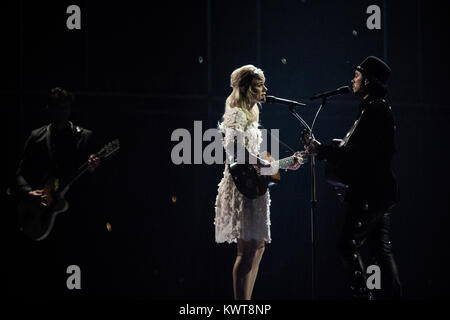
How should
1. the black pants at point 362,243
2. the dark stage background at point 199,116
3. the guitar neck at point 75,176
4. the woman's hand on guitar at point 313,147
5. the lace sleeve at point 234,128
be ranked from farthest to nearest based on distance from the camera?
the dark stage background at point 199,116 → the guitar neck at point 75,176 → the woman's hand on guitar at point 313,147 → the lace sleeve at point 234,128 → the black pants at point 362,243

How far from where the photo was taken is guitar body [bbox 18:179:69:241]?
13.9 feet

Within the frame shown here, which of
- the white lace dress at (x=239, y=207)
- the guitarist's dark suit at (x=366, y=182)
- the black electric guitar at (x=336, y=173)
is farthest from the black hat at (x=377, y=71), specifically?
the white lace dress at (x=239, y=207)

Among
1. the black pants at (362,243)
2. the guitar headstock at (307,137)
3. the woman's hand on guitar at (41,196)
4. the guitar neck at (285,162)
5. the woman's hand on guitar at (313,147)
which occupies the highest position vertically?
the guitar headstock at (307,137)

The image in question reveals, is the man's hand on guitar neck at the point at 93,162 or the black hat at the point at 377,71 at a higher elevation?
the black hat at the point at 377,71

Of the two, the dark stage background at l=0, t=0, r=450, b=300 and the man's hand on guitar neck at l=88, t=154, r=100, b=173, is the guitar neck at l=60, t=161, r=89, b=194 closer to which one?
the man's hand on guitar neck at l=88, t=154, r=100, b=173

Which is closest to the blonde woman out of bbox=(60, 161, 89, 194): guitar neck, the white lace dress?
the white lace dress

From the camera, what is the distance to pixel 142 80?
191 inches

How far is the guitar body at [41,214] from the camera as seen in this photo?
4234 mm

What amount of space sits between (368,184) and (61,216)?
2517mm

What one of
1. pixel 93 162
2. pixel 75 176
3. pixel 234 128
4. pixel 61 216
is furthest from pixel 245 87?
pixel 61 216

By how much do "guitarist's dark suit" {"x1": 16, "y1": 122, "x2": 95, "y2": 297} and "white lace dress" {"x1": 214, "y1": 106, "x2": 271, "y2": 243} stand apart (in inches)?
47.3

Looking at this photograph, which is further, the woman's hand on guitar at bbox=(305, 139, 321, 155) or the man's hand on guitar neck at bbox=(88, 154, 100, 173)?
the man's hand on guitar neck at bbox=(88, 154, 100, 173)

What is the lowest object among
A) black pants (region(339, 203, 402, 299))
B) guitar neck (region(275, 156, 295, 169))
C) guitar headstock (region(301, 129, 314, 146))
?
black pants (region(339, 203, 402, 299))

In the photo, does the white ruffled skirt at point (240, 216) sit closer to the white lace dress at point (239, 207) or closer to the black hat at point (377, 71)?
the white lace dress at point (239, 207)
